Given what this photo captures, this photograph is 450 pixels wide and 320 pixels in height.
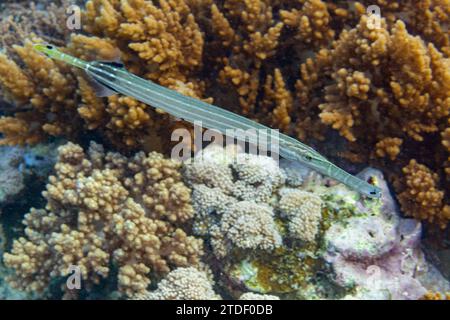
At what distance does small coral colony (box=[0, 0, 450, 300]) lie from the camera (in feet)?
11.7

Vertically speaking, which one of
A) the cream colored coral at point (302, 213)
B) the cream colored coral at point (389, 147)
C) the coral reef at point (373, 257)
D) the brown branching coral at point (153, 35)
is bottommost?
the coral reef at point (373, 257)

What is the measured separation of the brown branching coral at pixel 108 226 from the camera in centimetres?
370

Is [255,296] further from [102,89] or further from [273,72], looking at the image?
[273,72]

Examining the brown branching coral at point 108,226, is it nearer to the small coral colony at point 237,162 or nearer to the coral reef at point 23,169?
the small coral colony at point 237,162

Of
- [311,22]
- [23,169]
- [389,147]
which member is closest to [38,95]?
[23,169]

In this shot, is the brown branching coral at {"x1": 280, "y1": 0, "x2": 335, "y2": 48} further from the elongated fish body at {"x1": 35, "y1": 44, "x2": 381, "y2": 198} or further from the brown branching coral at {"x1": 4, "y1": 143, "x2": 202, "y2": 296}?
the brown branching coral at {"x1": 4, "y1": 143, "x2": 202, "y2": 296}

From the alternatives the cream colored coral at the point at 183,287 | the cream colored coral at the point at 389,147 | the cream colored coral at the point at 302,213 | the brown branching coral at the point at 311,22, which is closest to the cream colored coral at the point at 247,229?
the cream colored coral at the point at 302,213

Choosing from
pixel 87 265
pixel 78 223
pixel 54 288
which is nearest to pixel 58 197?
pixel 78 223

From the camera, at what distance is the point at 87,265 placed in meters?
3.75

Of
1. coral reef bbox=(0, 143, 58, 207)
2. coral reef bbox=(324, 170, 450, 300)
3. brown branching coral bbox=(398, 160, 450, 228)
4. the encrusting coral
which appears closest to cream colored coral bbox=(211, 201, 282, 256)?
the encrusting coral

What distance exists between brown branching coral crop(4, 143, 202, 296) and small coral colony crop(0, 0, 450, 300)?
14 mm

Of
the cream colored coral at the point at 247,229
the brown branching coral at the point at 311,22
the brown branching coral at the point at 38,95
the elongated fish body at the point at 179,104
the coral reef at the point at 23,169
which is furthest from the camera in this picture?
the coral reef at the point at 23,169

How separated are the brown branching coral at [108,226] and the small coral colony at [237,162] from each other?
0.05ft
